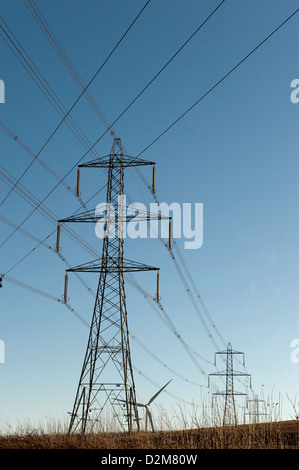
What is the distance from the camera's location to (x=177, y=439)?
78.5ft

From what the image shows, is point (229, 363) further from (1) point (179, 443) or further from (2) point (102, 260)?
(1) point (179, 443)

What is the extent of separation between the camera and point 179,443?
79.3 feet

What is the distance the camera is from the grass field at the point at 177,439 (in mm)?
21953

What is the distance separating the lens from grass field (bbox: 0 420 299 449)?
22.0 m

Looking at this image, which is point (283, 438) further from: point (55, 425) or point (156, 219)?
point (156, 219)

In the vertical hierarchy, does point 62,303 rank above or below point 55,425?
above
